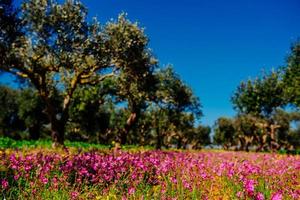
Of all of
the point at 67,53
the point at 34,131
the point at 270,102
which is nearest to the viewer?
the point at 67,53

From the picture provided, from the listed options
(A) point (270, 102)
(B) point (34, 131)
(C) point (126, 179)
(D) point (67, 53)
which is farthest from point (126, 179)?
(B) point (34, 131)

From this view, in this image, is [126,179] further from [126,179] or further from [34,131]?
[34,131]

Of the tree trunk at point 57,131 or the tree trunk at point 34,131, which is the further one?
the tree trunk at point 34,131

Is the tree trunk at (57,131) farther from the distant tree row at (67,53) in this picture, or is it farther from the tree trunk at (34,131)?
the tree trunk at (34,131)

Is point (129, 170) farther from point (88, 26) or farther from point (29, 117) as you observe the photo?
point (29, 117)

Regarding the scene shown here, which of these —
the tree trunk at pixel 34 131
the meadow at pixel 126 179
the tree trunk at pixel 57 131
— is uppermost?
the tree trunk at pixel 34 131

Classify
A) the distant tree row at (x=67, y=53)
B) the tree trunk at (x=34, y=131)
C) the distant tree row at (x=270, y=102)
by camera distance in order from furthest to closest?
the tree trunk at (x=34, y=131) < the distant tree row at (x=270, y=102) < the distant tree row at (x=67, y=53)

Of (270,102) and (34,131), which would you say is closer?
(270,102)

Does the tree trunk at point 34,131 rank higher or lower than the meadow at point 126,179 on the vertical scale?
higher

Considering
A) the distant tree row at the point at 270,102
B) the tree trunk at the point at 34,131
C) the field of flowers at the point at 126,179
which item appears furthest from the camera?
the tree trunk at the point at 34,131

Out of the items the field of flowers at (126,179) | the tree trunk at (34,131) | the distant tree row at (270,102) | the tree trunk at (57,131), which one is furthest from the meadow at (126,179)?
the tree trunk at (34,131)

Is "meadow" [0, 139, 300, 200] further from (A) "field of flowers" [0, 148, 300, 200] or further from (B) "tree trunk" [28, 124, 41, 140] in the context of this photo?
(B) "tree trunk" [28, 124, 41, 140]

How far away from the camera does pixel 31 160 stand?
11.1 m

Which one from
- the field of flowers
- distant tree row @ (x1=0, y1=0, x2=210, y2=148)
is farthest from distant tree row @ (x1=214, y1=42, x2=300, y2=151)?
the field of flowers
